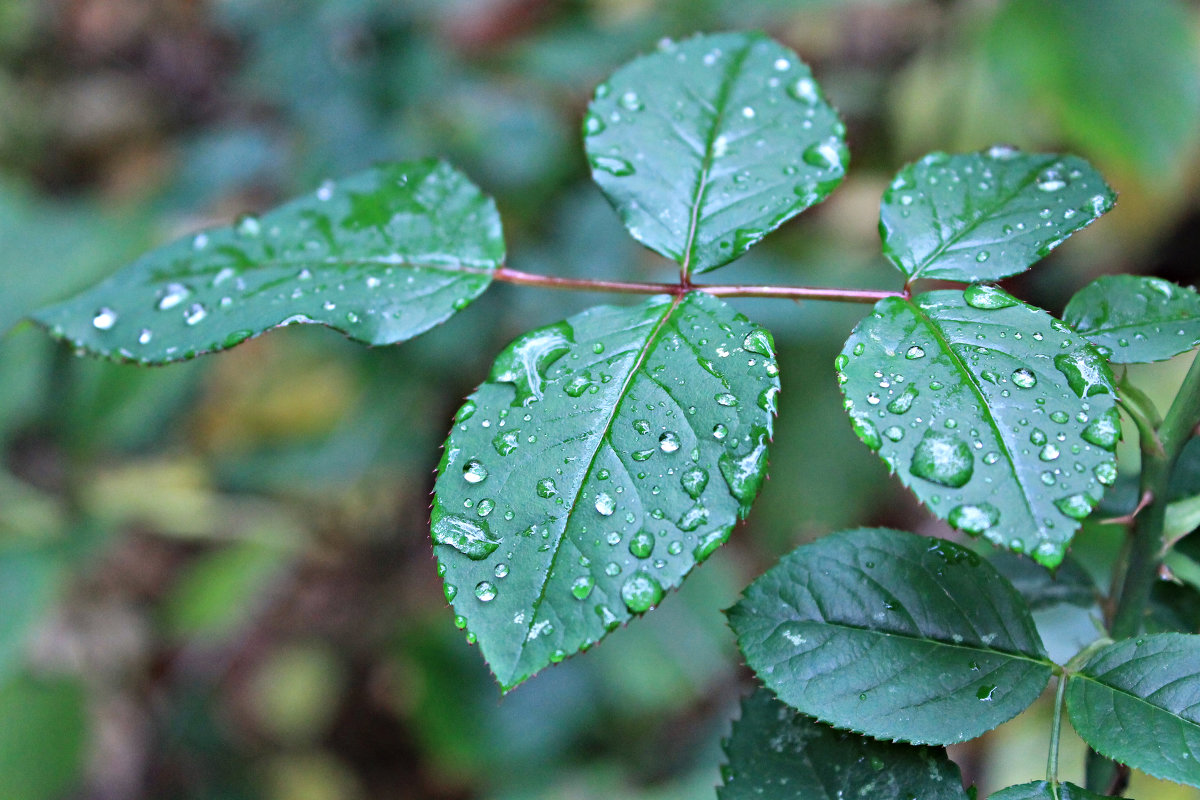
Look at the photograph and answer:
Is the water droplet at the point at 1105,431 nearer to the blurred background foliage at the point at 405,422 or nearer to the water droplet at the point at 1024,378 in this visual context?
the water droplet at the point at 1024,378

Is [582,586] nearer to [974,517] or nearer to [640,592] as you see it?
[640,592]

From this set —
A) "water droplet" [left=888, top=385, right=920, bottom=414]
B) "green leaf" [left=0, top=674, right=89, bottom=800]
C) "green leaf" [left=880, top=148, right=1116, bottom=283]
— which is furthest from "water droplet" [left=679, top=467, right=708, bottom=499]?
"green leaf" [left=0, top=674, right=89, bottom=800]

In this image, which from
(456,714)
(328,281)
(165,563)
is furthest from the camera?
(165,563)

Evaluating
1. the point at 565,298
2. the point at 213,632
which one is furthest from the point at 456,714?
the point at 565,298

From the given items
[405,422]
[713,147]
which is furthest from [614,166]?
[405,422]

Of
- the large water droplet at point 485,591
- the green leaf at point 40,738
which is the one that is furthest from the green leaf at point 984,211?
the green leaf at point 40,738

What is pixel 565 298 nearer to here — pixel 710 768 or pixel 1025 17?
pixel 710 768
